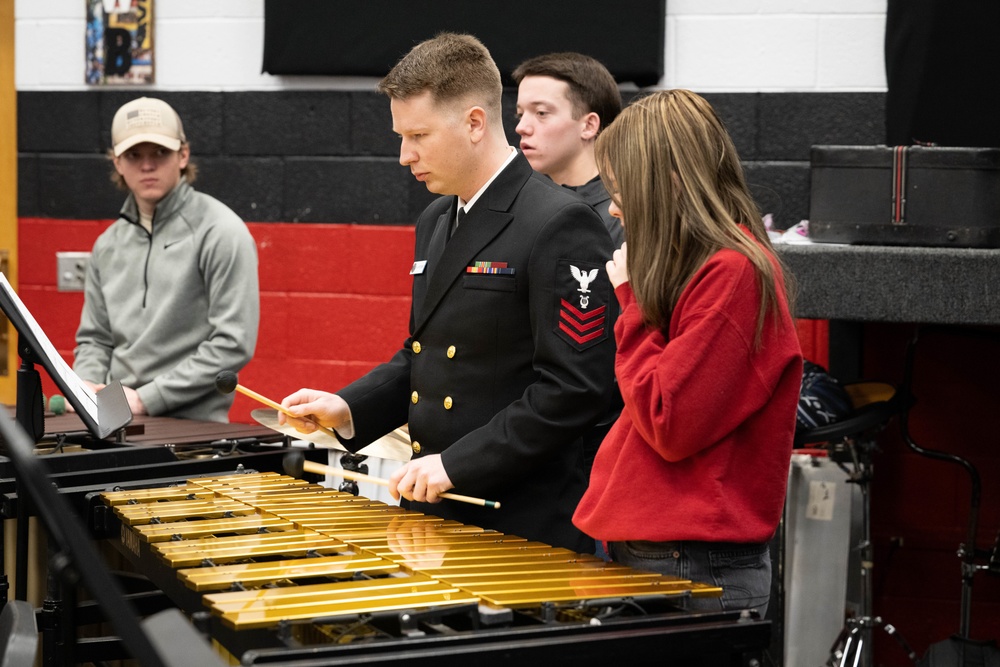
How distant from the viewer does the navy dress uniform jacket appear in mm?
2318

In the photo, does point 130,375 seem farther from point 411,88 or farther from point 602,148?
point 602,148

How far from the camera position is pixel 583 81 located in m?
3.63

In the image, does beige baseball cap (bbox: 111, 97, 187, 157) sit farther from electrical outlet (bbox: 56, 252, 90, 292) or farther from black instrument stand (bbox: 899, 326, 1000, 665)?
black instrument stand (bbox: 899, 326, 1000, 665)

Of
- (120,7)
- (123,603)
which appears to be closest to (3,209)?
(120,7)

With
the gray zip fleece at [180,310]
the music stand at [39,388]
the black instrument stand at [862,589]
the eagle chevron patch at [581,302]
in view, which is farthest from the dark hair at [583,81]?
the music stand at [39,388]

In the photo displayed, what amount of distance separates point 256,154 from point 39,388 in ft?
7.73

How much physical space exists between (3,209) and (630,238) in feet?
12.1

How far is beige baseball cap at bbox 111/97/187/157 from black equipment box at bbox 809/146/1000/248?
196 cm

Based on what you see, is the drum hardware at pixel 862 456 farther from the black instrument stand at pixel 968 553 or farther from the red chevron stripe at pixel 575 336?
the red chevron stripe at pixel 575 336

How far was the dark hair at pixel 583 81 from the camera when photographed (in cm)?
363

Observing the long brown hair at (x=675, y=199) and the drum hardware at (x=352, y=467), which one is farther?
the drum hardware at (x=352, y=467)

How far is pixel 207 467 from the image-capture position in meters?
2.91

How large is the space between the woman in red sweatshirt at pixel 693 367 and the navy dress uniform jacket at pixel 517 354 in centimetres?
16

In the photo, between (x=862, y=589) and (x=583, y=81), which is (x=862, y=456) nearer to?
(x=862, y=589)
